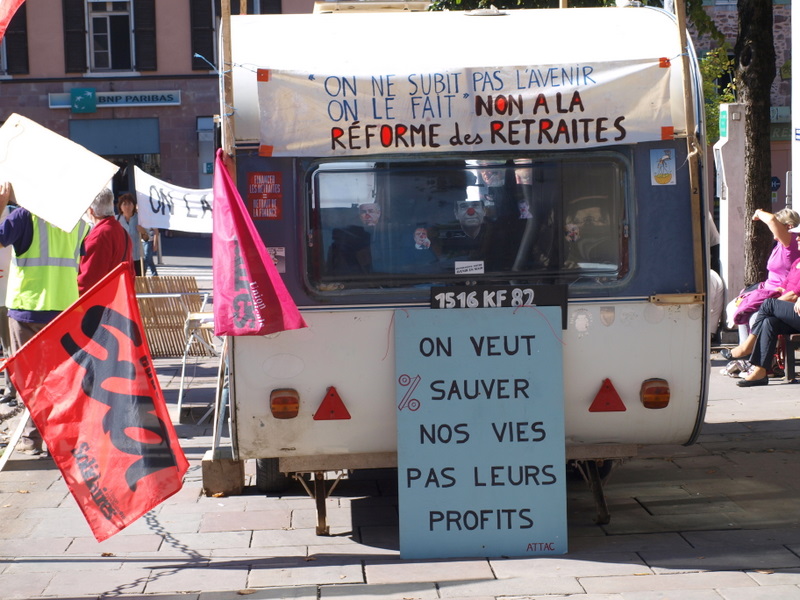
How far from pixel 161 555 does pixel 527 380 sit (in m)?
2.05

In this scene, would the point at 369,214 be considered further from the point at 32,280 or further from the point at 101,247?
the point at 32,280

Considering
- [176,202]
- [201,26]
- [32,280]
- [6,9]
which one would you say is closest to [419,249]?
[6,9]

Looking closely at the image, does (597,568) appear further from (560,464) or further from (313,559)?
(313,559)

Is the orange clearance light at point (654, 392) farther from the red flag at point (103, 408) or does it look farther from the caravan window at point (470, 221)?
the red flag at point (103, 408)

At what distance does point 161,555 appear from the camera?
Result: 549cm

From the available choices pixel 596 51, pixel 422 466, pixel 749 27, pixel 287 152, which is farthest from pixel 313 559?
pixel 749 27

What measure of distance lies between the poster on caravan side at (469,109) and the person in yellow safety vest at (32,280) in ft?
10.3

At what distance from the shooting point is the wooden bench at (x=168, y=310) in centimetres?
1130

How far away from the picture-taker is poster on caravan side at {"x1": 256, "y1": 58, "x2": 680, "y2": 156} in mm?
5270

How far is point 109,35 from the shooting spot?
3006cm

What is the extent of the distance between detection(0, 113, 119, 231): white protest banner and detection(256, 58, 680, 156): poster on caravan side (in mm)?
1035

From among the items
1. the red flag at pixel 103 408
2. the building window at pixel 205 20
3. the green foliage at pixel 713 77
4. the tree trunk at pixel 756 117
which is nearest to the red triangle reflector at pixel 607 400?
the red flag at pixel 103 408

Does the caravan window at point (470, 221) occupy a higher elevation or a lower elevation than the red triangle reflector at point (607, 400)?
higher

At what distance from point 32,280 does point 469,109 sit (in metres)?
3.92
